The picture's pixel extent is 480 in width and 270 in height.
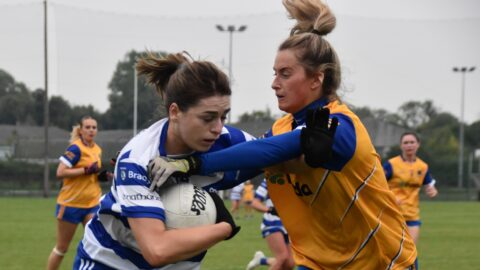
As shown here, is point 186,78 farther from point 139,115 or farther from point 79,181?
point 139,115

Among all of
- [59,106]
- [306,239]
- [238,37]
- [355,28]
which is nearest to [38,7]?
[59,106]

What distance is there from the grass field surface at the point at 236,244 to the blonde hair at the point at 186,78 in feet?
21.4

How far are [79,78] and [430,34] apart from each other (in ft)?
63.8

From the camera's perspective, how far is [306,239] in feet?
A: 12.4

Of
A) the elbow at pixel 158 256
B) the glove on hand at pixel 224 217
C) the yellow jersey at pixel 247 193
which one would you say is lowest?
the yellow jersey at pixel 247 193

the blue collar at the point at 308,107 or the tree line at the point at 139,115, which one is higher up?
the blue collar at the point at 308,107

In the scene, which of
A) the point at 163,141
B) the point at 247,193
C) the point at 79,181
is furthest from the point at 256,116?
the point at 163,141

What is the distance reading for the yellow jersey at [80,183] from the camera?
962 cm

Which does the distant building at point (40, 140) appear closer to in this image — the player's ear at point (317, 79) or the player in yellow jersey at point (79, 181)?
the player in yellow jersey at point (79, 181)

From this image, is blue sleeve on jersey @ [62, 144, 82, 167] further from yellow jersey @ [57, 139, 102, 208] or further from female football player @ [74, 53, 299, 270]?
female football player @ [74, 53, 299, 270]

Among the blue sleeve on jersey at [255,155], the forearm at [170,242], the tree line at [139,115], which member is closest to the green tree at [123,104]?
the tree line at [139,115]

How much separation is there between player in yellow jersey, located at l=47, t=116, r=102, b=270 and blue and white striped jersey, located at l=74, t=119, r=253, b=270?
5753mm

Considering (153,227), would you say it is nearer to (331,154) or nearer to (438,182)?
(331,154)

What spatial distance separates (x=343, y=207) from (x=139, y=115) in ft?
82.0
